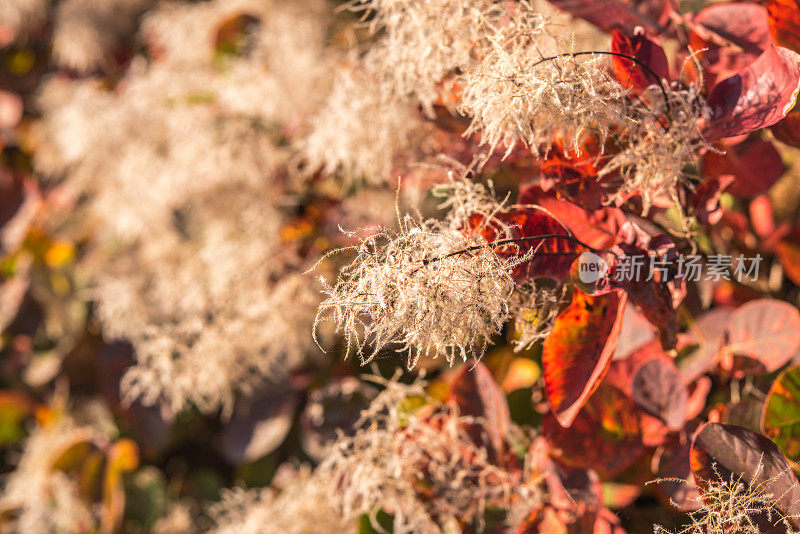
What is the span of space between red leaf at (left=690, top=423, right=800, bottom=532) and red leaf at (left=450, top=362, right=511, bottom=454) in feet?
0.48

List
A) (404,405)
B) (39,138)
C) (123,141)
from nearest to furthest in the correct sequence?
(404,405)
(123,141)
(39,138)

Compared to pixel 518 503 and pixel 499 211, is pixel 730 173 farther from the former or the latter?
pixel 518 503

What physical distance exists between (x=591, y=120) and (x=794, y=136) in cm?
17

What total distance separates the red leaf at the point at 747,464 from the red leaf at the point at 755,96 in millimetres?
186

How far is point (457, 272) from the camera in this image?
316 mm

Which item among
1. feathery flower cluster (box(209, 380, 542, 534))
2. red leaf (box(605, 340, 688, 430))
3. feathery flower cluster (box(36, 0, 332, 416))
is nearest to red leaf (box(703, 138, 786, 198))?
red leaf (box(605, 340, 688, 430))

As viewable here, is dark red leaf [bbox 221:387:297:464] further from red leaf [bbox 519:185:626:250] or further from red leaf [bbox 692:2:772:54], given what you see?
red leaf [bbox 692:2:772:54]

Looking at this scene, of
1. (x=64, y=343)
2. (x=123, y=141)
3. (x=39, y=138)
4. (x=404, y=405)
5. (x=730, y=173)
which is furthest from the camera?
(x=39, y=138)

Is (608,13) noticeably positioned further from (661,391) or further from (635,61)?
(661,391)

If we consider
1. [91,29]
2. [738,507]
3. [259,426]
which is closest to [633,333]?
[738,507]

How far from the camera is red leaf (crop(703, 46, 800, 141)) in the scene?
35 centimetres

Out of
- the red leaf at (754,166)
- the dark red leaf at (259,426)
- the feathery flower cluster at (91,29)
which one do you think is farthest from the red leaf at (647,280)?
the feathery flower cluster at (91,29)

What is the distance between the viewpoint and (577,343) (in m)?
0.38

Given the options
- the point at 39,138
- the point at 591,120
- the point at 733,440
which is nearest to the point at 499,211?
the point at 591,120
